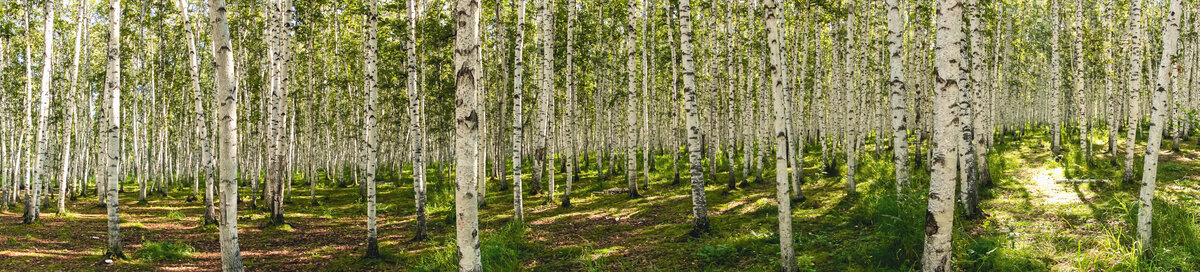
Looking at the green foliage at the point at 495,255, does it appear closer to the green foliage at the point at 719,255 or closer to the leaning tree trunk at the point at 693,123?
the green foliage at the point at 719,255

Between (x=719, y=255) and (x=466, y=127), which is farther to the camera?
(x=719, y=255)

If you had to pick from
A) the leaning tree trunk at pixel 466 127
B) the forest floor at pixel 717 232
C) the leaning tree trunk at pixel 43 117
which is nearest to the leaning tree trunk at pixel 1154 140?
the forest floor at pixel 717 232

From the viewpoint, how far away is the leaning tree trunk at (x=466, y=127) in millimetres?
4914

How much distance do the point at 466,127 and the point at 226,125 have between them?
3.57 m

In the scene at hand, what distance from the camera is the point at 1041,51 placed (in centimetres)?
3622

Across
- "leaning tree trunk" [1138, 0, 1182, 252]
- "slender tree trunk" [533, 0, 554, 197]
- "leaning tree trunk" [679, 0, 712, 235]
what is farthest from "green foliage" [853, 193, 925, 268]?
"slender tree trunk" [533, 0, 554, 197]

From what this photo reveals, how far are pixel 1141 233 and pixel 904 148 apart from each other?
3.56 metres

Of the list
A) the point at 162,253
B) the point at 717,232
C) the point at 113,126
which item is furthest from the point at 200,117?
the point at 717,232

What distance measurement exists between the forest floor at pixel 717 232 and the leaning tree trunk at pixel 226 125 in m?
2.45

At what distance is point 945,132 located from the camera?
4828 millimetres

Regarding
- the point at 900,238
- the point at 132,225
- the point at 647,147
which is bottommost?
the point at 132,225

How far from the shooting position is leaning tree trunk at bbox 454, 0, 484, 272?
491cm

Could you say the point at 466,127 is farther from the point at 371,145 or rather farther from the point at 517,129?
the point at 517,129

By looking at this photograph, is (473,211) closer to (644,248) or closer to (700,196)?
(644,248)
